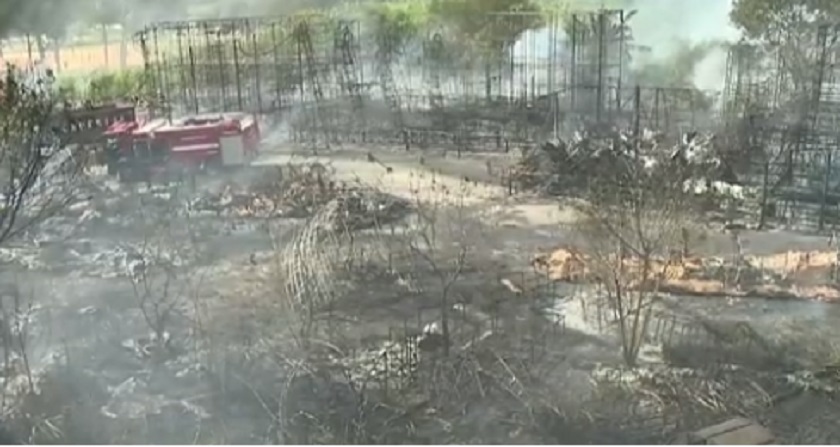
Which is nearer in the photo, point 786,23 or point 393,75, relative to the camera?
point 786,23

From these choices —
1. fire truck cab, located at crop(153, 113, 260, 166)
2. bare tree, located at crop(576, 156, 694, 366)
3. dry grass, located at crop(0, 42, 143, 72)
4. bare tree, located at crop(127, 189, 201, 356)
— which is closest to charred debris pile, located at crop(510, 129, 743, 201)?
bare tree, located at crop(576, 156, 694, 366)

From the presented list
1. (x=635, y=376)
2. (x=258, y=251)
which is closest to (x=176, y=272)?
(x=258, y=251)

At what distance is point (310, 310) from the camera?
2.09 metres

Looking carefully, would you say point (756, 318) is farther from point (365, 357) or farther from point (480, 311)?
point (365, 357)

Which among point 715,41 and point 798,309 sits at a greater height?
point 715,41

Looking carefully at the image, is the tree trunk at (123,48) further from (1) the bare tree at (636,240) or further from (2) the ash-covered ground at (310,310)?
(1) the bare tree at (636,240)

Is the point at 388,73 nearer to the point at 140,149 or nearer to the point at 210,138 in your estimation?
the point at 210,138

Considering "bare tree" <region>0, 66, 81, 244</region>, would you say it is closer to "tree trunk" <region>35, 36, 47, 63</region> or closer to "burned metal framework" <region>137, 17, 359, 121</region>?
"tree trunk" <region>35, 36, 47, 63</region>

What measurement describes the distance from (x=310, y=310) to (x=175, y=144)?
451 millimetres

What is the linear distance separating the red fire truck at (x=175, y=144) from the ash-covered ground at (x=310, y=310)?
4cm

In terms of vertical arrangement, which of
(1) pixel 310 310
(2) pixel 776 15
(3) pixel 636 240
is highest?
(2) pixel 776 15

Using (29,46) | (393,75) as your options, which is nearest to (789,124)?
(393,75)

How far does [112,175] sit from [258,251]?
347 mm

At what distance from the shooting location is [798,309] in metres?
2.04
